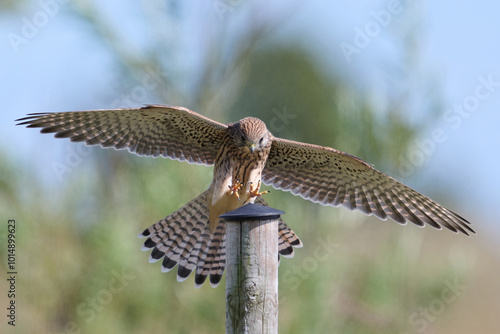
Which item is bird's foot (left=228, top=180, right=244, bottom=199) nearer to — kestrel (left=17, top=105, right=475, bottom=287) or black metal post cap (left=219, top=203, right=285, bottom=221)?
kestrel (left=17, top=105, right=475, bottom=287)

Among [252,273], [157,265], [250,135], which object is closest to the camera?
[252,273]

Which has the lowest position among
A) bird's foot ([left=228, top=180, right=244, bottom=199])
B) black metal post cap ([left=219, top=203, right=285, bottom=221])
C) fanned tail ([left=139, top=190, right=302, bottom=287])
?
black metal post cap ([left=219, top=203, right=285, bottom=221])

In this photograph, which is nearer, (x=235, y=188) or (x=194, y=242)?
(x=235, y=188)

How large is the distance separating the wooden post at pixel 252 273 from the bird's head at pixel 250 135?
78.4 inches

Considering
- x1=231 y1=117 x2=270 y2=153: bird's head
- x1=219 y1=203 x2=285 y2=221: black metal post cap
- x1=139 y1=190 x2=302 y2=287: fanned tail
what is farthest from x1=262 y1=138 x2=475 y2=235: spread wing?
x1=219 y1=203 x2=285 y2=221: black metal post cap

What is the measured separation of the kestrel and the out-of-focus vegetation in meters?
2.06

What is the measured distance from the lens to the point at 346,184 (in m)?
6.75

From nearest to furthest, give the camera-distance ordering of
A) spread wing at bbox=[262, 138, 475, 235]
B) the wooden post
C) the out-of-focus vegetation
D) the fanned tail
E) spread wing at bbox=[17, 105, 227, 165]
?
the wooden post < spread wing at bbox=[17, 105, 227, 165] < spread wing at bbox=[262, 138, 475, 235] < the fanned tail < the out-of-focus vegetation

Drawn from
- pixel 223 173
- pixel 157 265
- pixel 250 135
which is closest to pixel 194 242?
pixel 223 173

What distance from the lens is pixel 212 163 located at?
22.2 feet

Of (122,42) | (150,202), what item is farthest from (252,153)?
(122,42)

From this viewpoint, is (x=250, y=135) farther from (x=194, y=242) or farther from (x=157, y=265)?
(x=157, y=265)

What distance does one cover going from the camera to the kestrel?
6234 mm

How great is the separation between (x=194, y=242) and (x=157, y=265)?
2521 mm
